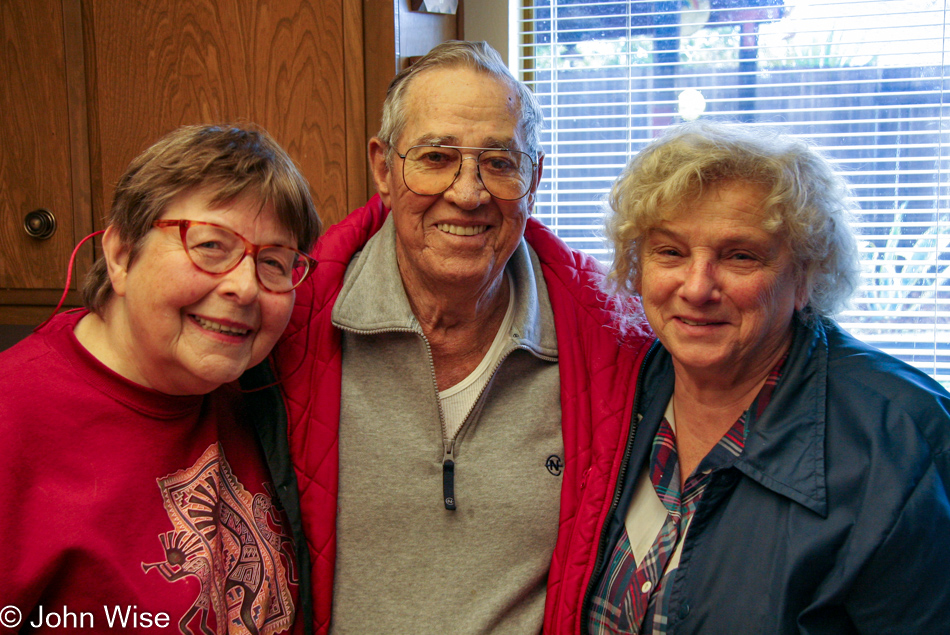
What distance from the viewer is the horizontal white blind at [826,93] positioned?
1982 mm

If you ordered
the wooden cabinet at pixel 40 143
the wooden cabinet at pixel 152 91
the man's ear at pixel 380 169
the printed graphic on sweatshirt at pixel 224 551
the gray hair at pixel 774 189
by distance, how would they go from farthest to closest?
1. the wooden cabinet at pixel 40 143
2. the wooden cabinet at pixel 152 91
3. the man's ear at pixel 380 169
4. the gray hair at pixel 774 189
5. the printed graphic on sweatshirt at pixel 224 551

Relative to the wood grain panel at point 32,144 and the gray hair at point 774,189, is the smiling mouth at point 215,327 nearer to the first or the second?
the gray hair at point 774,189

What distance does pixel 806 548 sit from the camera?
1.06m

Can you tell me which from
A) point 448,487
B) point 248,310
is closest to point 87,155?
point 248,310

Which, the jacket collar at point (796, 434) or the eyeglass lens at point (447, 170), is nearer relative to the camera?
the jacket collar at point (796, 434)

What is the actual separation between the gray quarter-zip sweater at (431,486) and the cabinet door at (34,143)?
38.6 inches

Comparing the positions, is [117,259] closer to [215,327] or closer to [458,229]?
[215,327]

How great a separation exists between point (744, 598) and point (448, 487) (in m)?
0.55

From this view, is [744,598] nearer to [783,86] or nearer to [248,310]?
[248,310]

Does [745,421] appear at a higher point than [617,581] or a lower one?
higher

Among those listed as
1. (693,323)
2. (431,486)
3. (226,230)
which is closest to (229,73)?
(226,230)

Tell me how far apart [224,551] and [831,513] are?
96cm

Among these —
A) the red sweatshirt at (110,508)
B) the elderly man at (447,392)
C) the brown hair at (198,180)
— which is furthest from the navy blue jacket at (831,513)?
the brown hair at (198,180)

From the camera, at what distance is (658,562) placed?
1217mm
